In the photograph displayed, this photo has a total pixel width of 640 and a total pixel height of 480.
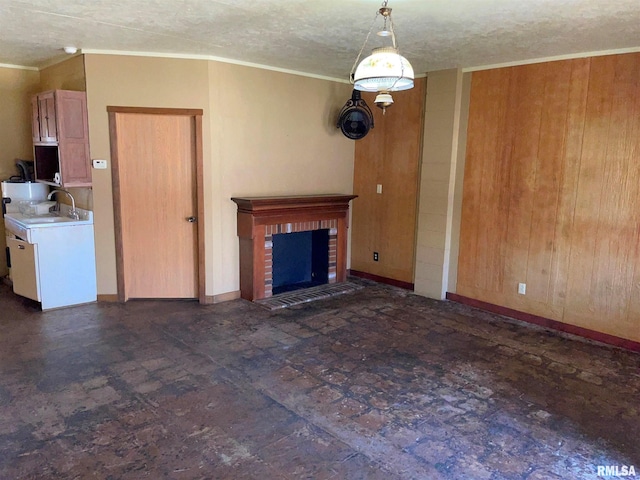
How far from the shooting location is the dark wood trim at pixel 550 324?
4004 millimetres

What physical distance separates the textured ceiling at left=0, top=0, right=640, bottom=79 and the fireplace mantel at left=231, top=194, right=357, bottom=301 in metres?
1.50

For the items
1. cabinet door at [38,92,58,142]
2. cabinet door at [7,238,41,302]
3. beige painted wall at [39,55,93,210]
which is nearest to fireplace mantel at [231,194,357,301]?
beige painted wall at [39,55,93,210]

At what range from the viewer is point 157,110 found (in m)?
4.62

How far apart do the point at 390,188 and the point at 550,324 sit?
240cm

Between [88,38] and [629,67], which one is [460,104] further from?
[88,38]

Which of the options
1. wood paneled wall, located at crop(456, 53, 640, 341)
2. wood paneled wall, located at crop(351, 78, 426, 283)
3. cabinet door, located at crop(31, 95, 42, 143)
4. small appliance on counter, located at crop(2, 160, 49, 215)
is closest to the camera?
wood paneled wall, located at crop(456, 53, 640, 341)

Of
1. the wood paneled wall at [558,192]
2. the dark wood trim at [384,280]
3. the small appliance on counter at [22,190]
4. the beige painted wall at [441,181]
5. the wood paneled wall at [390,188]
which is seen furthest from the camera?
the dark wood trim at [384,280]

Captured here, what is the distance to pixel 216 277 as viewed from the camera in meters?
4.97

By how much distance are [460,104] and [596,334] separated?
105 inches

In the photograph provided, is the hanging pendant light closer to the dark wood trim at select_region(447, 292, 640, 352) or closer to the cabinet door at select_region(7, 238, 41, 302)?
the dark wood trim at select_region(447, 292, 640, 352)

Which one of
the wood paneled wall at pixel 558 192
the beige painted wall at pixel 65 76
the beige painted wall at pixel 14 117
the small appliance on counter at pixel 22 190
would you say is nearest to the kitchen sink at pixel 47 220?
the small appliance on counter at pixel 22 190

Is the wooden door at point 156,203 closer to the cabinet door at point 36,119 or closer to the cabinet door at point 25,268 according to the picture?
the cabinet door at point 25,268

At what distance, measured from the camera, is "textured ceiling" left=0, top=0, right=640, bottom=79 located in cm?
296

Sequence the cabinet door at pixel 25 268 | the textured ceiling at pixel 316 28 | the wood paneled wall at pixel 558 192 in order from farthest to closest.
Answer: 1. the cabinet door at pixel 25 268
2. the wood paneled wall at pixel 558 192
3. the textured ceiling at pixel 316 28
